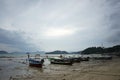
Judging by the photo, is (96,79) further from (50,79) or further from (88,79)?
(50,79)

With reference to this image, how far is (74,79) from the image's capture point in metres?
18.6

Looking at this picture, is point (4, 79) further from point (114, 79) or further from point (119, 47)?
point (119, 47)

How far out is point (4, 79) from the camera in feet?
75.5

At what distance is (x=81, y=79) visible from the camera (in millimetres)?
18062

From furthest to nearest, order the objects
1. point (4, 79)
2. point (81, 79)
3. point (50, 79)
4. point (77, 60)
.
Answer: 1. point (77, 60)
2. point (4, 79)
3. point (50, 79)
4. point (81, 79)

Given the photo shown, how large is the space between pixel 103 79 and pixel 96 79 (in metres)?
0.80

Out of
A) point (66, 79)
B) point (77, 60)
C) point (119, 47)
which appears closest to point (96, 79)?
point (66, 79)

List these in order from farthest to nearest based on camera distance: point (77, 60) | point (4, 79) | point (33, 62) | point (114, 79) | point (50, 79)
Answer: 1. point (77, 60)
2. point (33, 62)
3. point (4, 79)
4. point (50, 79)
5. point (114, 79)

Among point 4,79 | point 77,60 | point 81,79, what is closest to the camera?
point 81,79

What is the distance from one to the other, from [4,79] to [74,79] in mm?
11724

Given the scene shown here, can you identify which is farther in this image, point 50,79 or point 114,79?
point 50,79

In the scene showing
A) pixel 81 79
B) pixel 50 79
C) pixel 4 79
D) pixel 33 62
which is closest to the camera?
pixel 81 79

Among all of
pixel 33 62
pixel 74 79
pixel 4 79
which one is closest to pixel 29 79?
pixel 4 79

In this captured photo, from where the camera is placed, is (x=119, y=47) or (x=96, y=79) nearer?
(x=96, y=79)
